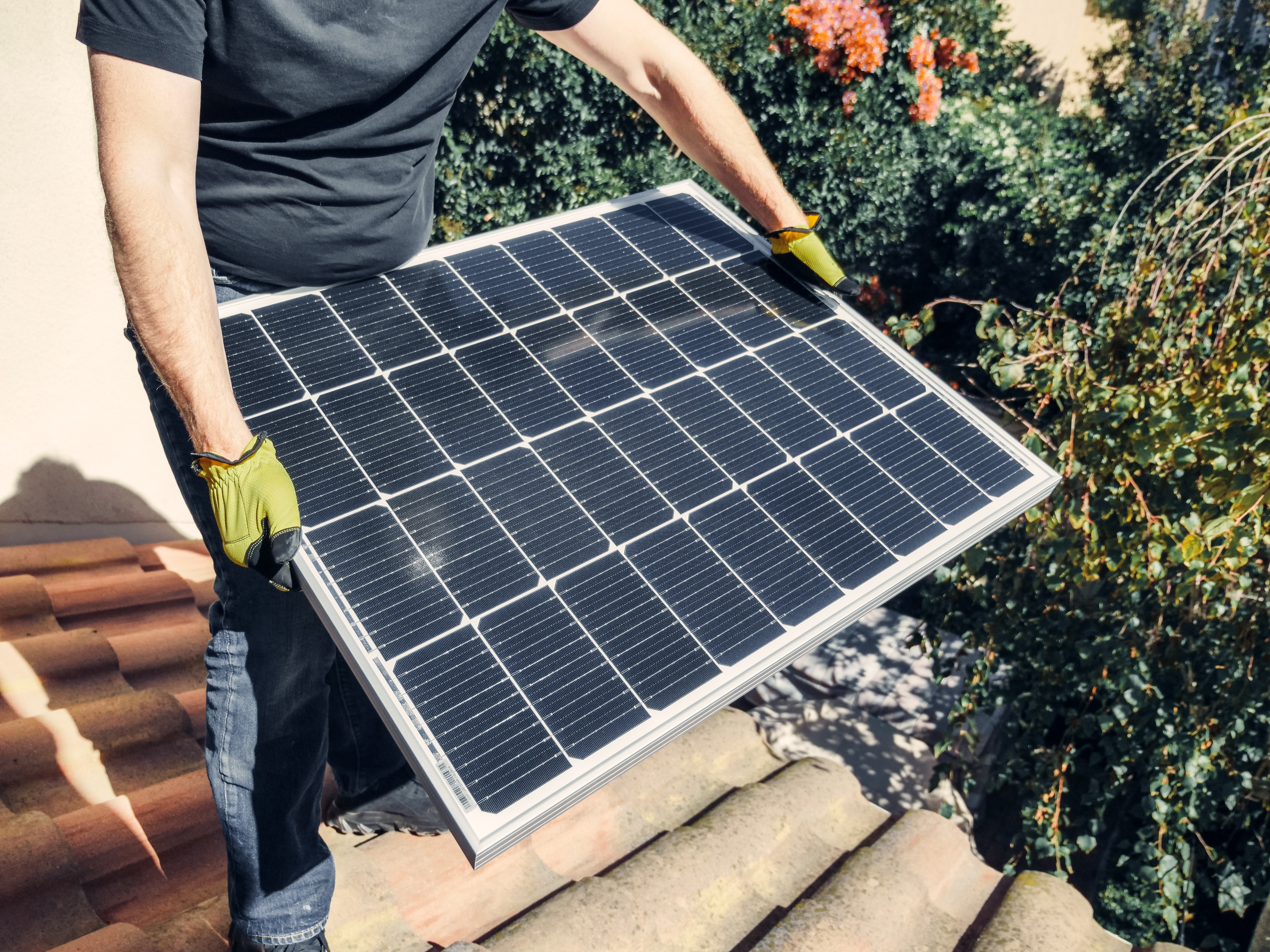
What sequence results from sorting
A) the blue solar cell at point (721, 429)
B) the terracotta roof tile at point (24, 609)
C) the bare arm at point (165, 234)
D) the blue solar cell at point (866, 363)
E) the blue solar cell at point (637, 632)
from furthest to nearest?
the terracotta roof tile at point (24, 609) < the blue solar cell at point (866, 363) < the blue solar cell at point (721, 429) < the blue solar cell at point (637, 632) < the bare arm at point (165, 234)

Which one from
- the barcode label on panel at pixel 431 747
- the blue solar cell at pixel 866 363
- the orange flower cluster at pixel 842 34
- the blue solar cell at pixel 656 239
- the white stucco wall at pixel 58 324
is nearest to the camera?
the barcode label on panel at pixel 431 747

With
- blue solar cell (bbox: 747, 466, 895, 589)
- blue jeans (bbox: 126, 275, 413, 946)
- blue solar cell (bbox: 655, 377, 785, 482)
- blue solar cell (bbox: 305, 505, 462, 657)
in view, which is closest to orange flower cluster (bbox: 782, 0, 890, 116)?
blue solar cell (bbox: 655, 377, 785, 482)

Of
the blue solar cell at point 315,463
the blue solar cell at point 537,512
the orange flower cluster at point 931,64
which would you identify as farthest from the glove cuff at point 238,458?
the orange flower cluster at point 931,64

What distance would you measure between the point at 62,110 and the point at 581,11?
96.4 inches

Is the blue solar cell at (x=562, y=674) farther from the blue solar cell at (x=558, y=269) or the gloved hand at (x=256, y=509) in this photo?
the blue solar cell at (x=558, y=269)

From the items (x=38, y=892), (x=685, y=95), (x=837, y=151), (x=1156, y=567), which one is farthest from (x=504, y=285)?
(x=837, y=151)

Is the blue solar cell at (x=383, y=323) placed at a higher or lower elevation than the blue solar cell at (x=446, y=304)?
lower

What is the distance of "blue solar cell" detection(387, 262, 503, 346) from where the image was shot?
2705 millimetres

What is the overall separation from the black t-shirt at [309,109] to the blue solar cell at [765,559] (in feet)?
4.28

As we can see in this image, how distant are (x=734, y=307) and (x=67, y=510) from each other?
3.62 metres

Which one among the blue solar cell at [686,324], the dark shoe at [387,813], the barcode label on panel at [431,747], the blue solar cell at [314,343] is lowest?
the dark shoe at [387,813]

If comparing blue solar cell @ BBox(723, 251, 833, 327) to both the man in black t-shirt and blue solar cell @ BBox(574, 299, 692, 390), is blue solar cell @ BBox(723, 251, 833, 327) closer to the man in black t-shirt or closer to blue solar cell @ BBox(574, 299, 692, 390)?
blue solar cell @ BBox(574, 299, 692, 390)

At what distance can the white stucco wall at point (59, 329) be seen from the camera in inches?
147

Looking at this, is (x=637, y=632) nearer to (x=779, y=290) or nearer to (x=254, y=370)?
(x=254, y=370)
